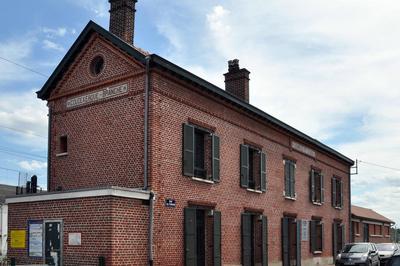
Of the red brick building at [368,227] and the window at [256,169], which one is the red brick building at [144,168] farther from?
the red brick building at [368,227]

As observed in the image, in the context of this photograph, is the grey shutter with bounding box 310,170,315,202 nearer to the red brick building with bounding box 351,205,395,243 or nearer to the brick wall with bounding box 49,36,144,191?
the red brick building with bounding box 351,205,395,243

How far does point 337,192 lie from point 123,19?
72.4ft

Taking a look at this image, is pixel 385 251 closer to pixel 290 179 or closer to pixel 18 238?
pixel 290 179

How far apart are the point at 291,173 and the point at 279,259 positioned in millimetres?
4806

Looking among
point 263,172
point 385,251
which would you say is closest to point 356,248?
point 385,251

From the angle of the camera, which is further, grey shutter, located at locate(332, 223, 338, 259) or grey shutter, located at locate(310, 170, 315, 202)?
grey shutter, located at locate(332, 223, 338, 259)

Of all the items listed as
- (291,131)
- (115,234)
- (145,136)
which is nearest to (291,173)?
(291,131)

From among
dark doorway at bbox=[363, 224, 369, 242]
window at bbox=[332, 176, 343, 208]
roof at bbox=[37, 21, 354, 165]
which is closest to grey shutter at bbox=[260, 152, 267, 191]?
roof at bbox=[37, 21, 354, 165]

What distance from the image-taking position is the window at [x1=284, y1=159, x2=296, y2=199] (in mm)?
27458

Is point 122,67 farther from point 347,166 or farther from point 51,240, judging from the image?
point 347,166

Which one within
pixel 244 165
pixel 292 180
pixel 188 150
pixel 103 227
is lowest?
pixel 103 227

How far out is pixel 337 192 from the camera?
36.5 m

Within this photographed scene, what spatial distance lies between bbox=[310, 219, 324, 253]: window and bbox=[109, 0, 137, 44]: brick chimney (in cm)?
1626

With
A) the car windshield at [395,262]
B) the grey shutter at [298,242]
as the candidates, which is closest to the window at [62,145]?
the grey shutter at [298,242]
